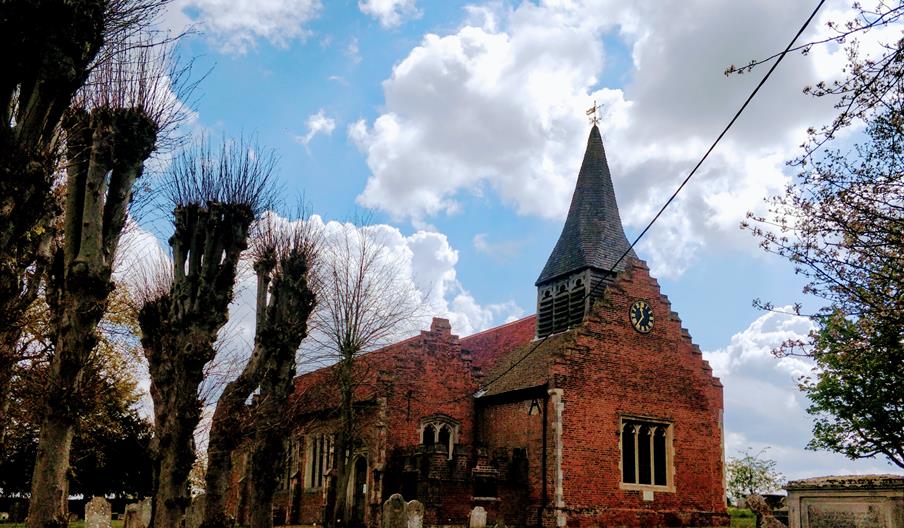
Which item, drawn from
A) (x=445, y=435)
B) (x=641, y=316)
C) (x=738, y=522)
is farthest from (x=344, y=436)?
(x=738, y=522)

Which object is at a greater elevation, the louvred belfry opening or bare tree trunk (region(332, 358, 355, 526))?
the louvred belfry opening

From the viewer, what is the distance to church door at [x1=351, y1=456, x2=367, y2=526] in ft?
93.0

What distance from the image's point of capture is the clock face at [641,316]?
29.1 metres

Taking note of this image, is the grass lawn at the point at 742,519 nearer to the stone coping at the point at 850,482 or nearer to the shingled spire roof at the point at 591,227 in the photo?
the shingled spire roof at the point at 591,227

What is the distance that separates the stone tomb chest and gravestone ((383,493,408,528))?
27.8 feet

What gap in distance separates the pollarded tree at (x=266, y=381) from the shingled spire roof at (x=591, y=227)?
13227 mm

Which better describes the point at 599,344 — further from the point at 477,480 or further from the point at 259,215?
the point at 259,215

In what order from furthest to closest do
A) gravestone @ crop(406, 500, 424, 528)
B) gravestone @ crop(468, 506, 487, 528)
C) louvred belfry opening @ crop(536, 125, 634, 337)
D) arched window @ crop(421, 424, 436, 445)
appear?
louvred belfry opening @ crop(536, 125, 634, 337)
arched window @ crop(421, 424, 436, 445)
gravestone @ crop(468, 506, 487, 528)
gravestone @ crop(406, 500, 424, 528)

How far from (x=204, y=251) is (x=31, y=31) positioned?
A: 6.84 metres

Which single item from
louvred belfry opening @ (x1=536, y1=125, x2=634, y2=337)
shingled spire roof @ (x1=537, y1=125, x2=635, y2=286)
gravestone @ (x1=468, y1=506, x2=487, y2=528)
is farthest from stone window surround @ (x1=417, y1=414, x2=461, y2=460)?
shingled spire roof @ (x1=537, y1=125, x2=635, y2=286)

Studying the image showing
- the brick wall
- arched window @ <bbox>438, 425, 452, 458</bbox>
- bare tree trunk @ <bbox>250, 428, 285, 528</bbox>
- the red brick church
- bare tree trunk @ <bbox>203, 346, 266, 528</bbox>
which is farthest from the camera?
arched window @ <bbox>438, 425, 452, 458</bbox>

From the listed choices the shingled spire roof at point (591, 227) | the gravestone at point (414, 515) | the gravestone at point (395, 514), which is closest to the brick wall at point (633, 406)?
the shingled spire roof at point (591, 227)

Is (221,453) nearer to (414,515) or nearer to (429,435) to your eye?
(414,515)

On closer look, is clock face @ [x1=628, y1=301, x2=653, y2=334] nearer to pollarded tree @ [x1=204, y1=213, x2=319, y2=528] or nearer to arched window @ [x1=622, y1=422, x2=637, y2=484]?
arched window @ [x1=622, y1=422, x2=637, y2=484]
